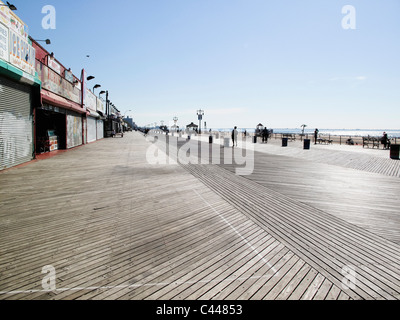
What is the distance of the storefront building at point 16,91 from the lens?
30.2ft

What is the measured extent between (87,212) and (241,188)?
4547mm

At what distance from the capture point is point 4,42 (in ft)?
29.3

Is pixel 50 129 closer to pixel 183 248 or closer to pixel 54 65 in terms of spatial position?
pixel 54 65

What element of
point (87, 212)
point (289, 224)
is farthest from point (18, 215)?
point (289, 224)

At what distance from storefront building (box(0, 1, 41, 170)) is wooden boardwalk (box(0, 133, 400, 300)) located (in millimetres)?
4347

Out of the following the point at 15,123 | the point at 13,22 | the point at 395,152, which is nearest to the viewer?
the point at 13,22

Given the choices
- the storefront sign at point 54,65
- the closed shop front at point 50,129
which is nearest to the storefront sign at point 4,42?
the storefront sign at point 54,65

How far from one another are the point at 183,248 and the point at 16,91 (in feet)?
36.8

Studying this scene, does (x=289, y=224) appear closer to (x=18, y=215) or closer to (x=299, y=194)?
(x=299, y=194)

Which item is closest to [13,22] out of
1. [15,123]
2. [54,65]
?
[15,123]

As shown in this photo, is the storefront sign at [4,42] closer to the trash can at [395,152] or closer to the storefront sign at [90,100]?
the storefront sign at [90,100]

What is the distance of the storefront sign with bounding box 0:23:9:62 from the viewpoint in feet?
28.6

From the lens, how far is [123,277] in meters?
2.96

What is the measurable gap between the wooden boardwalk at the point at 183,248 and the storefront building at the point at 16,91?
14.3 ft
